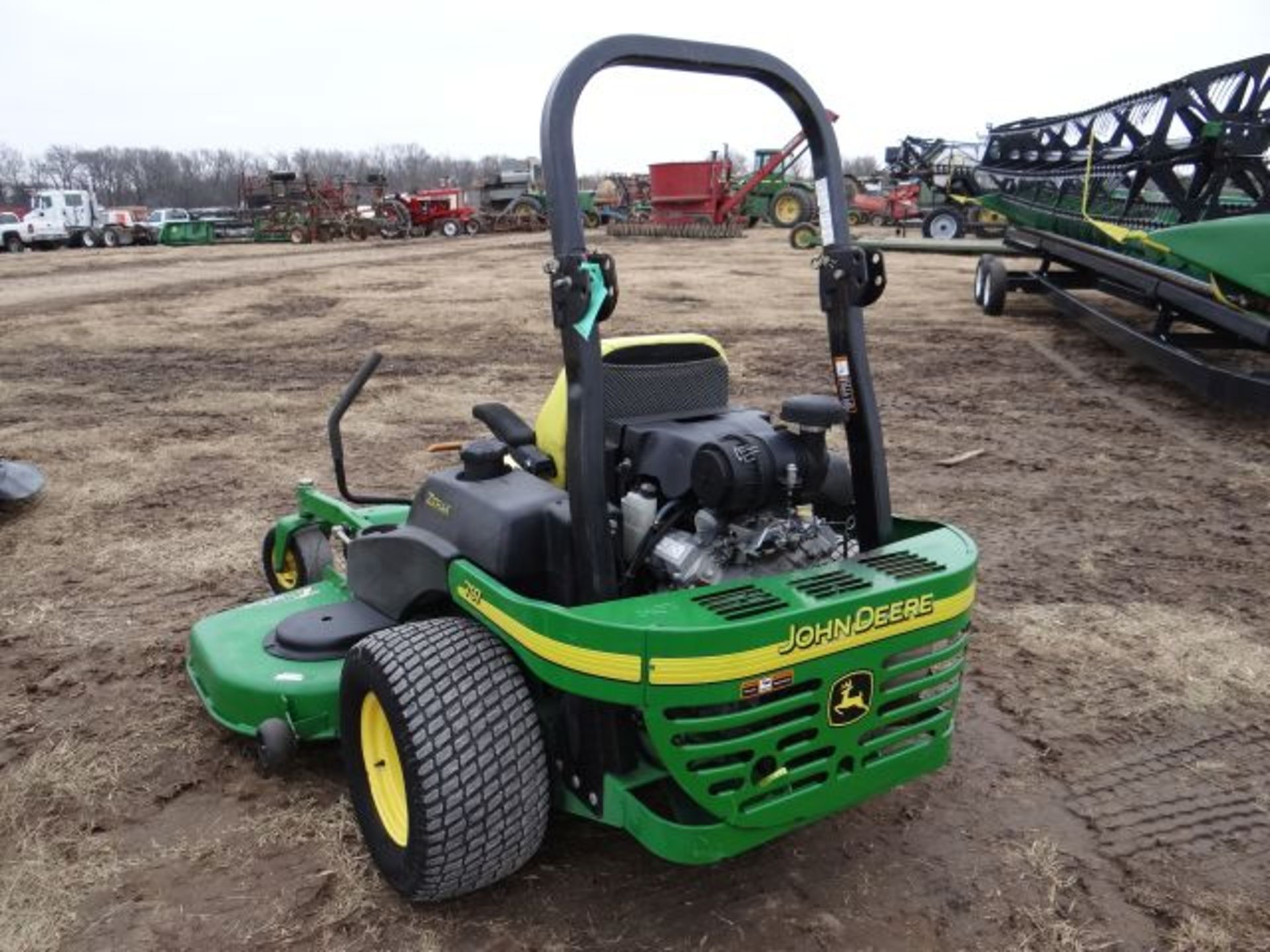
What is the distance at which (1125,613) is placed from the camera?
13.0 feet

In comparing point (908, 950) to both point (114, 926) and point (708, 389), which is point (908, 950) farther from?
point (114, 926)

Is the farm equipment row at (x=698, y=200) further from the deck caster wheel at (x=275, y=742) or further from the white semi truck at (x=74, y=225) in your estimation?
the deck caster wheel at (x=275, y=742)

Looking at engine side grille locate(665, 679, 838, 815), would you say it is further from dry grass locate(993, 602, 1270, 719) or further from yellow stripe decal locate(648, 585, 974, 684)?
dry grass locate(993, 602, 1270, 719)

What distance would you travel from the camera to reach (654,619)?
200 cm

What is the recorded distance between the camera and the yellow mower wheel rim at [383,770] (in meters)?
2.42

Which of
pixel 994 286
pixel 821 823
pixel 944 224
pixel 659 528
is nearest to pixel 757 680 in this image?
pixel 659 528

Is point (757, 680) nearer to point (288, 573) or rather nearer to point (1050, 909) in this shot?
point (1050, 909)

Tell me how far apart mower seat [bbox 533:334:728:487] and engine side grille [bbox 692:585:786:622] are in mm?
663

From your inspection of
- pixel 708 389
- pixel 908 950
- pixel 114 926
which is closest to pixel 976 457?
pixel 708 389

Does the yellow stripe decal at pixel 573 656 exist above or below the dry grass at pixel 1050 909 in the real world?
above

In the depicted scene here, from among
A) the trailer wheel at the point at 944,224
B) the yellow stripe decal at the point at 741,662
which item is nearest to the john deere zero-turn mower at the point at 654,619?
the yellow stripe decal at the point at 741,662

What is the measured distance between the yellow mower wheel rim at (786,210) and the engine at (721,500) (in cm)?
2624

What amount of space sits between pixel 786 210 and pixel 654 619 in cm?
2733

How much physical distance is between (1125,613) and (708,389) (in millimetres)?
2271
